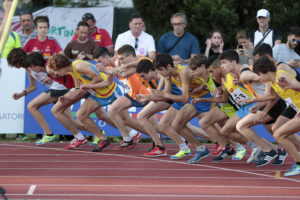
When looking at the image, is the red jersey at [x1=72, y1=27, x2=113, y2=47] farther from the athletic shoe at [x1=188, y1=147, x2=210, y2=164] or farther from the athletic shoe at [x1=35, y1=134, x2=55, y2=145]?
the athletic shoe at [x1=188, y1=147, x2=210, y2=164]

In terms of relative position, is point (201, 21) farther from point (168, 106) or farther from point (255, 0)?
point (168, 106)

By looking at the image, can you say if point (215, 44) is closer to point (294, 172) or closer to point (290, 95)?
point (290, 95)

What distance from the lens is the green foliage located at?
13.2 meters

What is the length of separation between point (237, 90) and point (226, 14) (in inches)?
182

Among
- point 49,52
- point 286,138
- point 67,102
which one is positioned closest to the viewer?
point 286,138

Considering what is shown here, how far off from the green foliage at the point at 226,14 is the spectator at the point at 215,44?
2.30 meters

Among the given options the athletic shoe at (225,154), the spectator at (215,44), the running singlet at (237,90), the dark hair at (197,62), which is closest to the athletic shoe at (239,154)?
the athletic shoe at (225,154)

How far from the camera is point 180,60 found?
11.0 metres

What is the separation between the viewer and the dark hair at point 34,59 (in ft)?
35.3

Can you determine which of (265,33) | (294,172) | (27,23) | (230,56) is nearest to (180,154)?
(230,56)

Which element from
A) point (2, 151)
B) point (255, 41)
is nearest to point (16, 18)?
point (2, 151)

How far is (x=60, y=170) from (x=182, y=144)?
1.96 meters

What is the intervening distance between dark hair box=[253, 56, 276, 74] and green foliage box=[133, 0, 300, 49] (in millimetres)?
5290

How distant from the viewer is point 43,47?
11.8 meters
